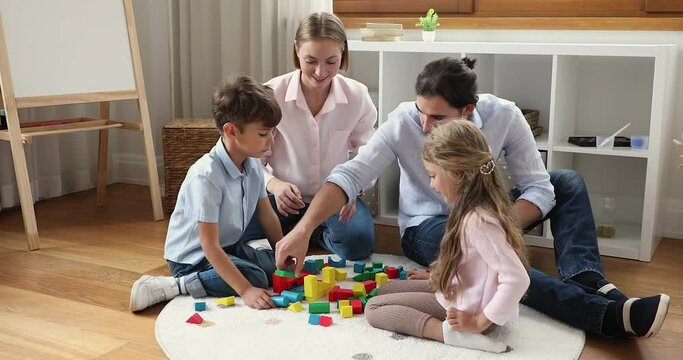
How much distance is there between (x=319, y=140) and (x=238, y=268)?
61cm

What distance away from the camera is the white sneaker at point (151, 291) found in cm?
216

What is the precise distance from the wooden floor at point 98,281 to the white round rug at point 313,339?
0.06 metres

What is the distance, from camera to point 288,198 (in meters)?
2.48

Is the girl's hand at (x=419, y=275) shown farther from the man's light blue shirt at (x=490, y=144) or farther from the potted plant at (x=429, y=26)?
the potted plant at (x=429, y=26)

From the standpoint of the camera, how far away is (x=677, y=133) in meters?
2.97

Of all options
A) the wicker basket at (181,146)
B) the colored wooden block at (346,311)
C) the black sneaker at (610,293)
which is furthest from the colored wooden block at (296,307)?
the wicker basket at (181,146)

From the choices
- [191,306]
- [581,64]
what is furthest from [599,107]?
[191,306]

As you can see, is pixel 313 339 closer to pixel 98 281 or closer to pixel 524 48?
pixel 98 281

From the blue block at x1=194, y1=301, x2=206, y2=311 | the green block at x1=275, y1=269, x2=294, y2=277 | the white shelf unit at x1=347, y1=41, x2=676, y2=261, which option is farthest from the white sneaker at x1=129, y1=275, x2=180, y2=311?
the white shelf unit at x1=347, y1=41, x2=676, y2=261

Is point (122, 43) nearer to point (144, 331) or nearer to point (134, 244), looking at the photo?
point (134, 244)

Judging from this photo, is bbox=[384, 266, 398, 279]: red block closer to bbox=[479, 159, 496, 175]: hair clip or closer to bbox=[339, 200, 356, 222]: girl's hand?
bbox=[339, 200, 356, 222]: girl's hand

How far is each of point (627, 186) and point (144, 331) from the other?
6.48 feet

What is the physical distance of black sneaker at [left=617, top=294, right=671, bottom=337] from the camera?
6.12ft

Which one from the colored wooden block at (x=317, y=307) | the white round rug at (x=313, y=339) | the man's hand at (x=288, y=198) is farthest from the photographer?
the man's hand at (x=288, y=198)
